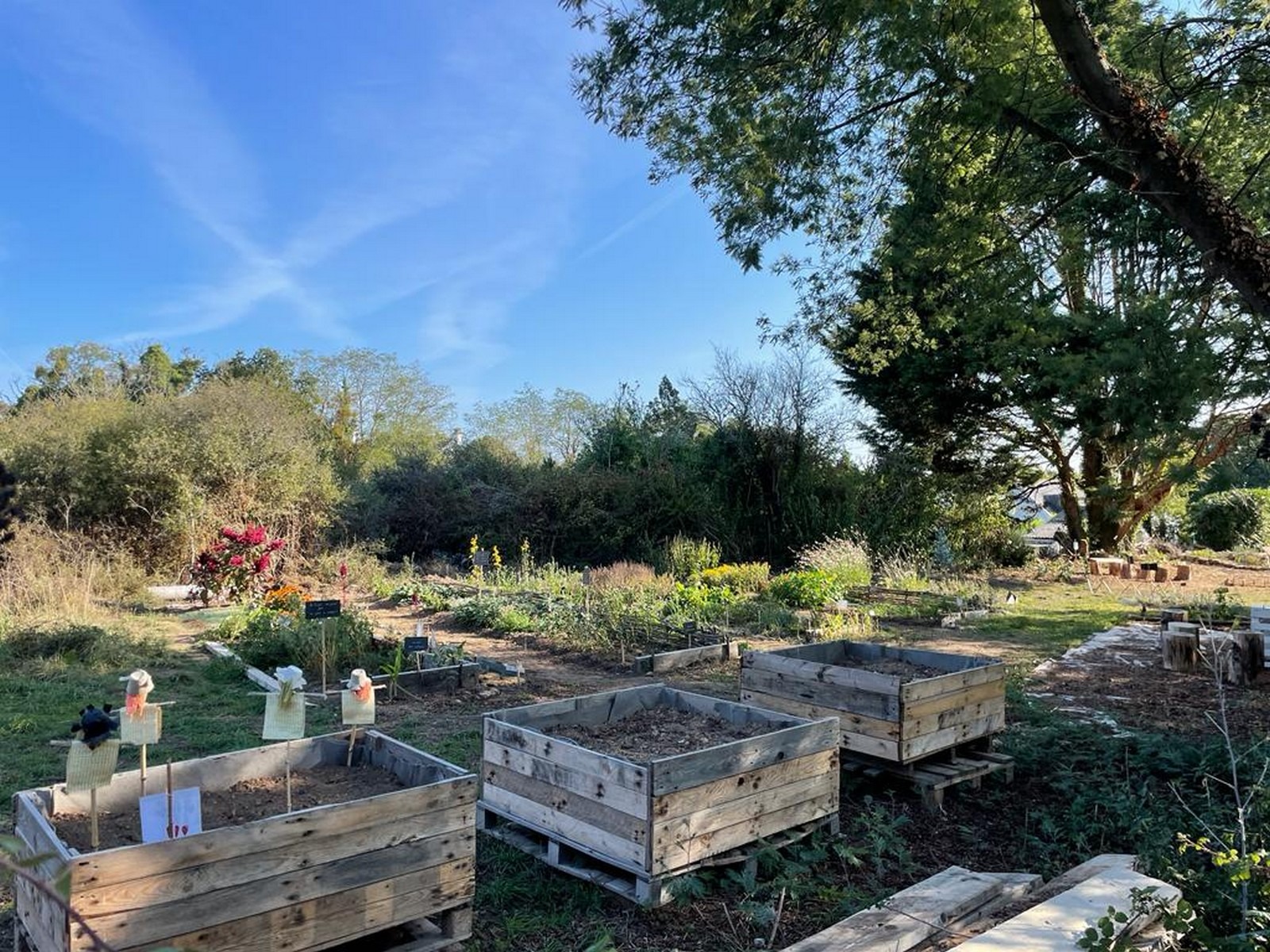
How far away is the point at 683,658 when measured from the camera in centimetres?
851

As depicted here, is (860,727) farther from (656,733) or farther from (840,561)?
(840,561)

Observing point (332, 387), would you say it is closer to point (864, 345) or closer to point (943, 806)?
point (864, 345)

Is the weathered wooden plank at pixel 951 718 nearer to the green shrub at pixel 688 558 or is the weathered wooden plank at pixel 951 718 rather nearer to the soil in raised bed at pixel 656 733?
the soil in raised bed at pixel 656 733

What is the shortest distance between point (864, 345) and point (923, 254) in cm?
200

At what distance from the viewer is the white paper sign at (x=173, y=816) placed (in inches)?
104

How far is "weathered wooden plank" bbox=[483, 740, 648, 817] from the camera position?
336 centimetres

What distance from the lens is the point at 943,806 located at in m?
4.66

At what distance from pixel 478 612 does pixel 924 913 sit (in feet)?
28.1

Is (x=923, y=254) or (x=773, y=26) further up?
(x=773, y=26)

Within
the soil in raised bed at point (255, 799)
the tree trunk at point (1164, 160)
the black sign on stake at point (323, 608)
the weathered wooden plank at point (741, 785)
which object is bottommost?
the weathered wooden plank at point (741, 785)

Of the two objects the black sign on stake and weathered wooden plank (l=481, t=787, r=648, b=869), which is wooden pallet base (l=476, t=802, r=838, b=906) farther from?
the black sign on stake

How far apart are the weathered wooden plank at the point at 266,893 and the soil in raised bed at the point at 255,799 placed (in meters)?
0.29

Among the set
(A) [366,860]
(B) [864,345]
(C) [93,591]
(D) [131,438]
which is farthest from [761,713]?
(D) [131,438]

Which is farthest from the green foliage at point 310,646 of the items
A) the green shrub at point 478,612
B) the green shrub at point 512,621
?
the green shrub at point 478,612
